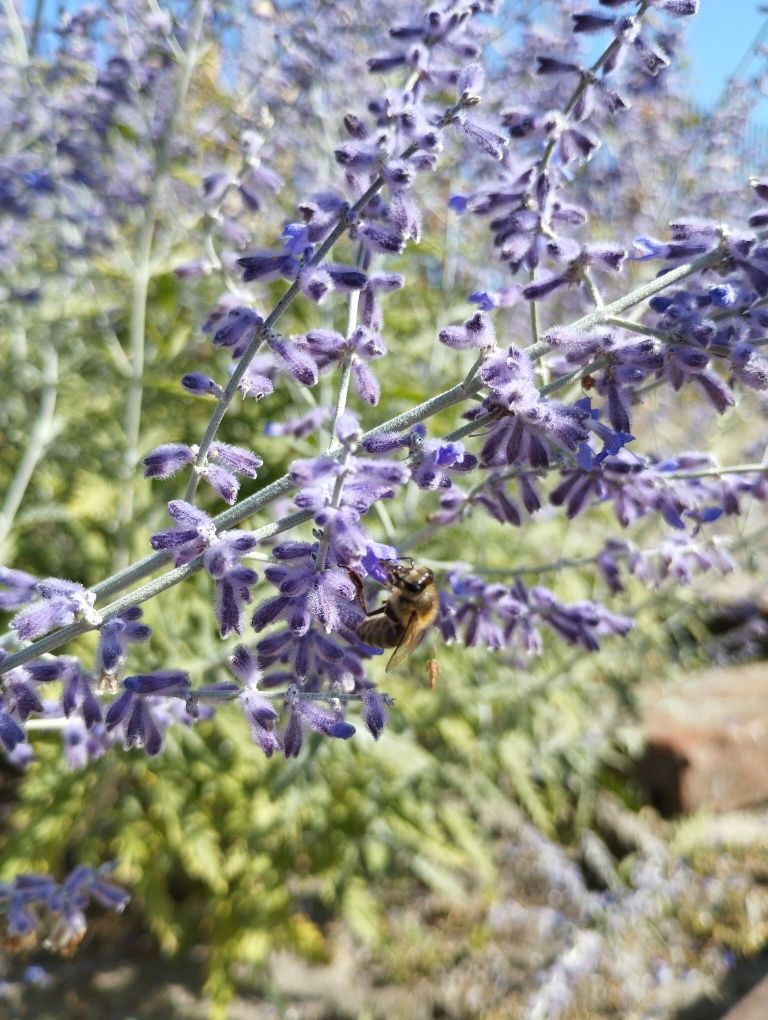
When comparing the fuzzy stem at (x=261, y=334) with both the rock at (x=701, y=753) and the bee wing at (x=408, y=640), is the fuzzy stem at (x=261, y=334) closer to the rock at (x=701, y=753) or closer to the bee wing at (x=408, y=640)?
Answer: the bee wing at (x=408, y=640)

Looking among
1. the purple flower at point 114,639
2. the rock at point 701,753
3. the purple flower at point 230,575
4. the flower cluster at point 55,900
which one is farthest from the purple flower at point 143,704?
the rock at point 701,753

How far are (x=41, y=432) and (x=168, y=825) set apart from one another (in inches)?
80.8

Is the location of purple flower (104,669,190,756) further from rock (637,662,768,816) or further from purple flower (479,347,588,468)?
rock (637,662,768,816)

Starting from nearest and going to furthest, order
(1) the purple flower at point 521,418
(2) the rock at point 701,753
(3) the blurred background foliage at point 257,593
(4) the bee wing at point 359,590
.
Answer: (1) the purple flower at point 521,418 → (4) the bee wing at point 359,590 → (3) the blurred background foliage at point 257,593 → (2) the rock at point 701,753

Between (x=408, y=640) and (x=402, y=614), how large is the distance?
0.20 ft

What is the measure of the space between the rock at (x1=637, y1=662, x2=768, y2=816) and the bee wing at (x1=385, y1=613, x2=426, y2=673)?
465 cm

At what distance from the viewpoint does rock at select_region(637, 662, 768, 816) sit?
250 inches

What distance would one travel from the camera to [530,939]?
5020 mm

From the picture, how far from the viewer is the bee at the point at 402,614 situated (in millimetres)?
1916

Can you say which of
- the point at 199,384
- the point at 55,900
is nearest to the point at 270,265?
the point at 199,384

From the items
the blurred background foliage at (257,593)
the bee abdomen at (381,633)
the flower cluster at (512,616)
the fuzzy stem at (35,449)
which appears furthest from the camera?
the blurred background foliage at (257,593)

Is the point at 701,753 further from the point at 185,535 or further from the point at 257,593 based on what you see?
the point at 185,535

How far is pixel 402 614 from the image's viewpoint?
1.96 meters

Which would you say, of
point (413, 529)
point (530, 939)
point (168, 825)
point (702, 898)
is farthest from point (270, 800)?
point (702, 898)
